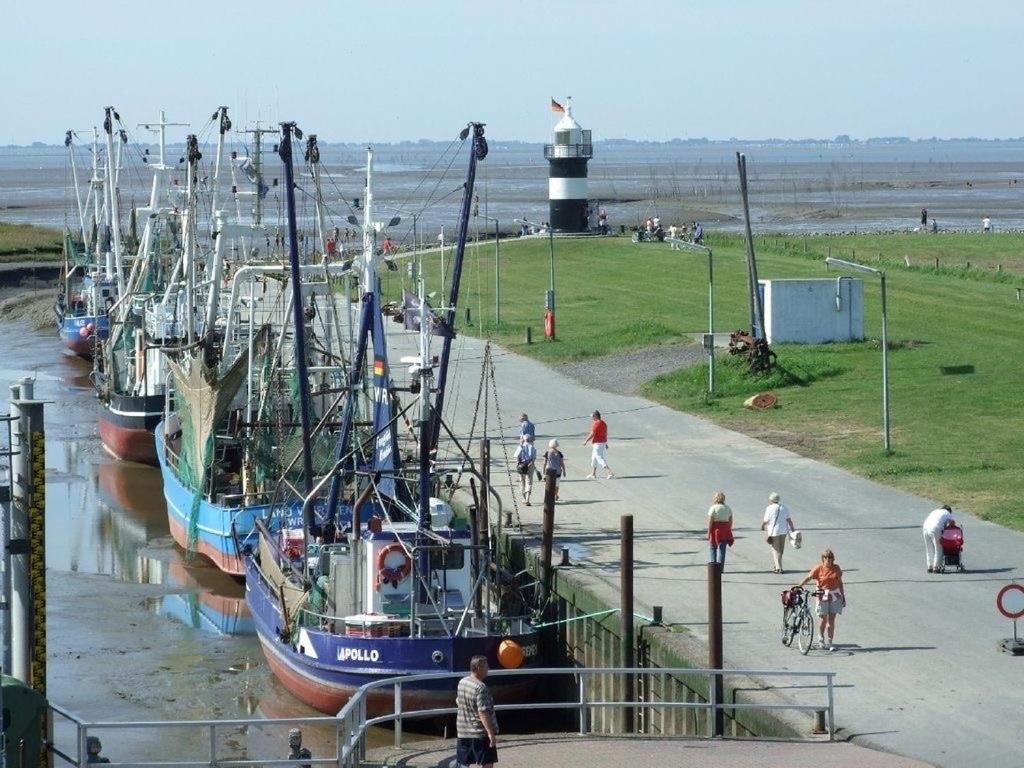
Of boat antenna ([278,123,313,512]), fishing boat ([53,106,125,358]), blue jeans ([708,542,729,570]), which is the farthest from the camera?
fishing boat ([53,106,125,358])

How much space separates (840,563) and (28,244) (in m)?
86.3

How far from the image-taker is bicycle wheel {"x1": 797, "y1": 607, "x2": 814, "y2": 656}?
73.3 ft

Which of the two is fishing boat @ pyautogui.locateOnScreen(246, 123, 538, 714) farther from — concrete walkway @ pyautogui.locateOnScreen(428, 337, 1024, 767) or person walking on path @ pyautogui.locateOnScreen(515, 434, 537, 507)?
person walking on path @ pyautogui.locateOnScreen(515, 434, 537, 507)

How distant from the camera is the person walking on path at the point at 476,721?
16.6 meters

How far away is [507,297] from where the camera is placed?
72.3m

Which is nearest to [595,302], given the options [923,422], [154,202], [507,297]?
[507,297]

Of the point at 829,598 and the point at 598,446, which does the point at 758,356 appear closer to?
the point at 598,446

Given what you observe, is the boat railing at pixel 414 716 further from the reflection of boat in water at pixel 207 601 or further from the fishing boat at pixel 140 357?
the fishing boat at pixel 140 357

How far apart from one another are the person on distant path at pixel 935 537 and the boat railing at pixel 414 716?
5.73 m

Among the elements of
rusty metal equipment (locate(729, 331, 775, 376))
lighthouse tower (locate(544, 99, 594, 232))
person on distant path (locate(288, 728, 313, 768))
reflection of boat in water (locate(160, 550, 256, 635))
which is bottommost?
reflection of boat in water (locate(160, 550, 256, 635))

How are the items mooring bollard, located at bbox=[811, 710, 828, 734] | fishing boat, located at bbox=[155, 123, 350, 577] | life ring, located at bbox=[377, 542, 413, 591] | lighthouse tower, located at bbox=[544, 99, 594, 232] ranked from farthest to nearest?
lighthouse tower, located at bbox=[544, 99, 594, 232] < fishing boat, located at bbox=[155, 123, 350, 577] < life ring, located at bbox=[377, 542, 413, 591] < mooring bollard, located at bbox=[811, 710, 828, 734]

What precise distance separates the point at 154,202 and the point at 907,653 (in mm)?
37922

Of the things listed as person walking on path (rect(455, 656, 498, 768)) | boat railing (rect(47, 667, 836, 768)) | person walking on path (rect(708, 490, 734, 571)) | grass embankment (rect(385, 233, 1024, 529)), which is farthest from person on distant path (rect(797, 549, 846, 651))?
grass embankment (rect(385, 233, 1024, 529))

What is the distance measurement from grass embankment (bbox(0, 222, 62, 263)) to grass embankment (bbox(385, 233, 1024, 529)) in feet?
95.9
